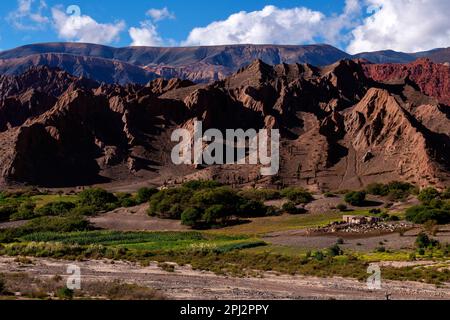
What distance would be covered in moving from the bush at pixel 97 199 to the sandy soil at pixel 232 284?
185 ft

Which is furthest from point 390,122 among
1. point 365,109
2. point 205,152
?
point 205,152

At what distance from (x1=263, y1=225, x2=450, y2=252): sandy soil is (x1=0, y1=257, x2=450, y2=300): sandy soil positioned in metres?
19.4

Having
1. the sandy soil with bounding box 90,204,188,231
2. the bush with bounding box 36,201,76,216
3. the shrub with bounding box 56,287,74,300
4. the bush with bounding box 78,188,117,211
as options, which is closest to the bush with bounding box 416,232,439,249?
the sandy soil with bounding box 90,204,188,231

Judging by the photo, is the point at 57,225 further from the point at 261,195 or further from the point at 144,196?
the point at 261,195

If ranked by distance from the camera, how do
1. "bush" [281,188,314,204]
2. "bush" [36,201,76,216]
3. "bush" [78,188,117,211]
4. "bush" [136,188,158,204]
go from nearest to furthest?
"bush" [36,201,76,216], "bush" [281,188,314,204], "bush" [78,188,117,211], "bush" [136,188,158,204]

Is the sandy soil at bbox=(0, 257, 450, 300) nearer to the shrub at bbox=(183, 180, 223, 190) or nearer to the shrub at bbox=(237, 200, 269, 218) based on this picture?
the shrub at bbox=(237, 200, 269, 218)

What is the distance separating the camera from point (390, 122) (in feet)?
442

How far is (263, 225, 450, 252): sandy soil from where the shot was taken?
54812 millimetres

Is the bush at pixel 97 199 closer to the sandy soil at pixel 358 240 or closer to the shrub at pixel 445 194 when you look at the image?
the sandy soil at pixel 358 240

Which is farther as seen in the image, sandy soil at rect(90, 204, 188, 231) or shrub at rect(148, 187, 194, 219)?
shrub at rect(148, 187, 194, 219)

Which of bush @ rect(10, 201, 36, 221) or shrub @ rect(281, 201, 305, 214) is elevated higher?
shrub @ rect(281, 201, 305, 214)

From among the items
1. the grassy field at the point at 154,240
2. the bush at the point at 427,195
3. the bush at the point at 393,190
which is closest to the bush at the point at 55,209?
the grassy field at the point at 154,240

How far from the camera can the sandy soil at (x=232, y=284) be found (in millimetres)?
27344
